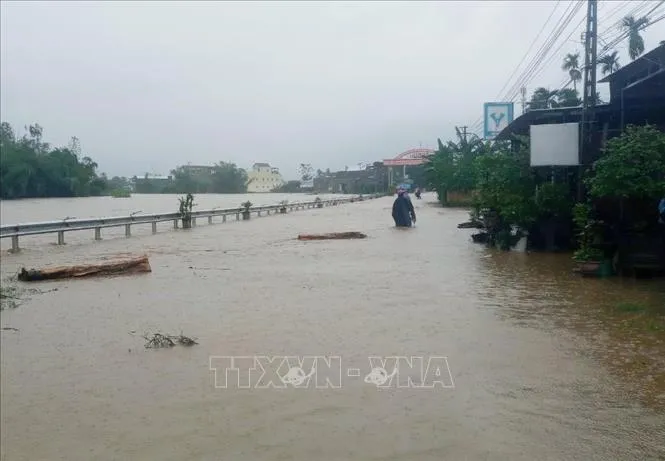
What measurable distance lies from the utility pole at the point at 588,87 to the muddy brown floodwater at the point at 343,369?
3634 mm

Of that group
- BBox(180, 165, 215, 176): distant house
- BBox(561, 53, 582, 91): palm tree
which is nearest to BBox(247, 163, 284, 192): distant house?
BBox(180, 165, 215, 176): distant house

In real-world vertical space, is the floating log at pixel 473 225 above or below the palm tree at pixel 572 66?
below

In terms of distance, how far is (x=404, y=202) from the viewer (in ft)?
79.8

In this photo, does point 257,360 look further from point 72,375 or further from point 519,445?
point 519,445

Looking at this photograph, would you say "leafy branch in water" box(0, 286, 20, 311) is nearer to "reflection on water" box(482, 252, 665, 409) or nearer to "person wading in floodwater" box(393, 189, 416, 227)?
"reflection on water" box(482, 252, 665, 409)

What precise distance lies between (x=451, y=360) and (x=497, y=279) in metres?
5.42

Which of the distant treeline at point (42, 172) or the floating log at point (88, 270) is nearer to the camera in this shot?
the floating log at point (88, 270)

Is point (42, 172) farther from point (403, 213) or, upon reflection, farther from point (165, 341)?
point (165, 341)

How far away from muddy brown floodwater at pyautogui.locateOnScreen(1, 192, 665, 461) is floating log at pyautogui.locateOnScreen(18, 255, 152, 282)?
570 millimetres

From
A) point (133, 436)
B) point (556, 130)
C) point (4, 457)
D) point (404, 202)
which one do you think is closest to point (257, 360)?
point (133, 436)

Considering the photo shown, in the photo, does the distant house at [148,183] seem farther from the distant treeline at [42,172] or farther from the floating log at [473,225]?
the floating log at [473,225]

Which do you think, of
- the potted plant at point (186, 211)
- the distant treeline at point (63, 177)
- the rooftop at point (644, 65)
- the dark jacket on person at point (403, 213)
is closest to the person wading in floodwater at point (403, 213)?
the dark jacket on person at point (403, 213)

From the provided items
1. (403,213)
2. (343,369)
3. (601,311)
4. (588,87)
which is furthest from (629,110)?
(403,213)

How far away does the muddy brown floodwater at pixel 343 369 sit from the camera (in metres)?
3.95
